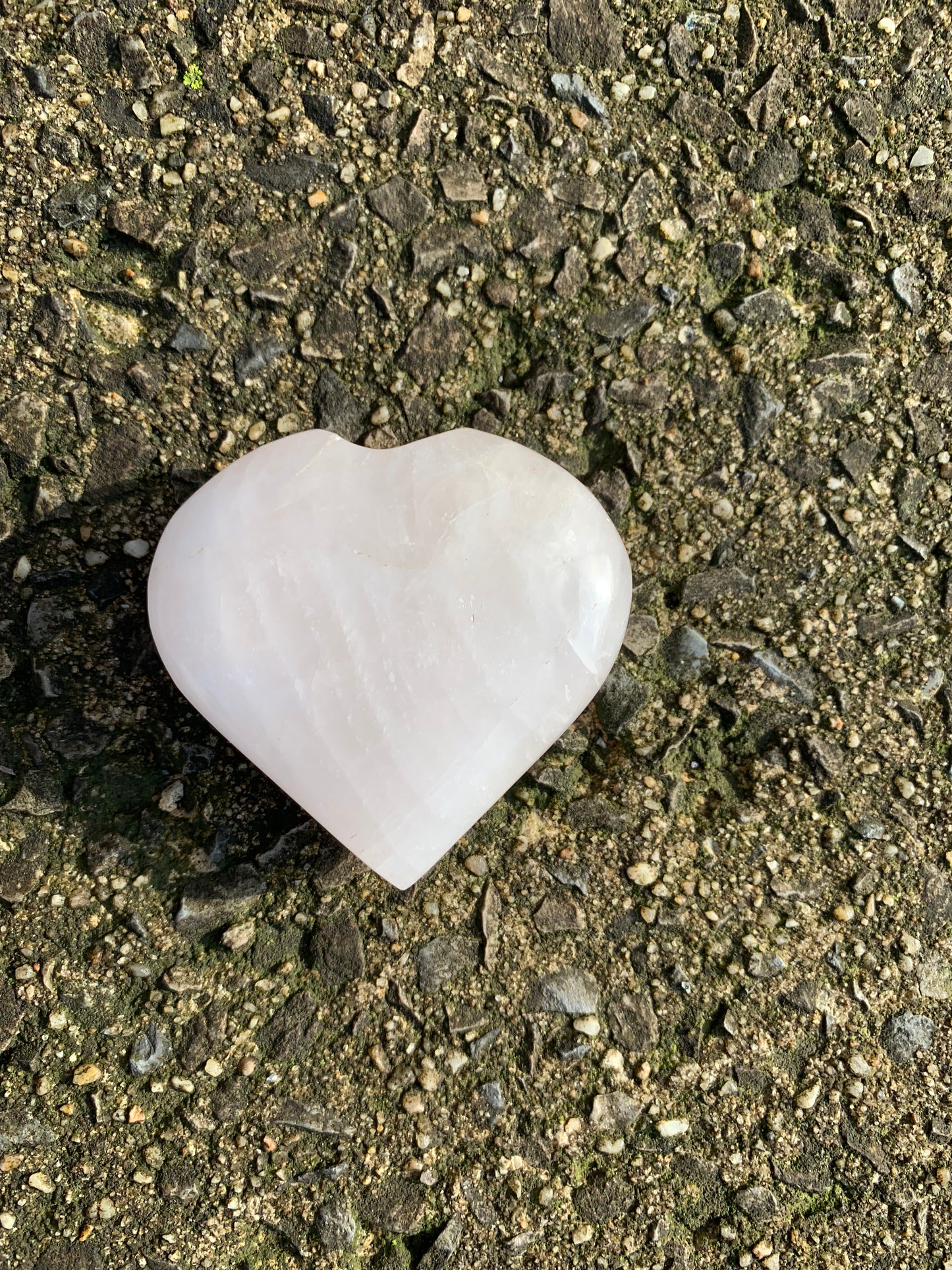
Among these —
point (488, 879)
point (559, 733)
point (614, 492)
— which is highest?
point (614, 492)

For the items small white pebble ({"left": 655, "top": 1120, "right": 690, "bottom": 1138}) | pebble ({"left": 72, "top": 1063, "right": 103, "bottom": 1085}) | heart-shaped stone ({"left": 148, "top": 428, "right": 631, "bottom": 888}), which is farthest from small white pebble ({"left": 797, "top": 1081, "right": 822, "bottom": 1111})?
pebble ({"left": 72, "top": 1063, "right": 103, "bottom": 1085})

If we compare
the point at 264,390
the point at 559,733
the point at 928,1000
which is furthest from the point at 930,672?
the point at 264,390

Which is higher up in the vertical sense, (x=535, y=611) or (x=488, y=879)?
(x=535, y=611)

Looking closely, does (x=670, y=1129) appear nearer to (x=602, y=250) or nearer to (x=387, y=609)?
(x=387, y=609)

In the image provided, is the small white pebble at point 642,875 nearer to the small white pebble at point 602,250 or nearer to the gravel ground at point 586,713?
the gravel ground at point 586,713

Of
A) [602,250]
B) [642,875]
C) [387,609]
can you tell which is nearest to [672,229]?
[602,250]

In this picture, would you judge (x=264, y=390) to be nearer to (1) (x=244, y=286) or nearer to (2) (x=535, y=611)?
(1) (x=244, y=286)

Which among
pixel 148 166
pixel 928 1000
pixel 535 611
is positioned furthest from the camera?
pixel 928 1000
